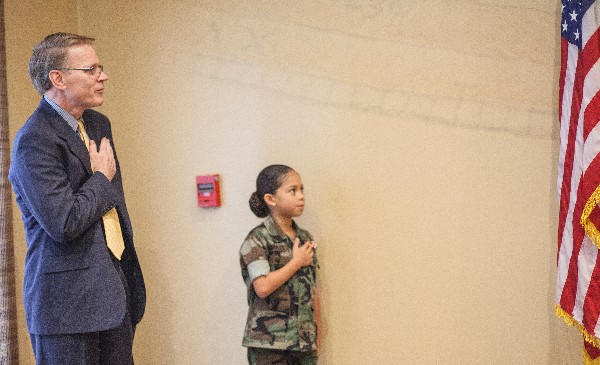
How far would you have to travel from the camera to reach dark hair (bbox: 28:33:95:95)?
210 centimetres

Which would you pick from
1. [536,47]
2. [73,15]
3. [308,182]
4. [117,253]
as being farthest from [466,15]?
[73,15]

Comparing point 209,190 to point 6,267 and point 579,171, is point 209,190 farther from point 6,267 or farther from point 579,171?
point 579,171

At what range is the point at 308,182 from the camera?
3.01m

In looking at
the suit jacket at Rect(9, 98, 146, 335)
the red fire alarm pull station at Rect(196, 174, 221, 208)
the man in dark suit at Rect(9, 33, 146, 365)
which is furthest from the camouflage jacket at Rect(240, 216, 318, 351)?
the suit jacket at Rect(9, 98, 146, 335)

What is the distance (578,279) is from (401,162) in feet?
2.62

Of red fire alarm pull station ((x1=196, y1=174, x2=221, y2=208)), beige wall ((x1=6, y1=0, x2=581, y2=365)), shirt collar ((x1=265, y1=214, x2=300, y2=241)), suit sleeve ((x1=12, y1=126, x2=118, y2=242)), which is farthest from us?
red fire alarm pull station ((x1=196, y1=174, x2=221, y2=208))

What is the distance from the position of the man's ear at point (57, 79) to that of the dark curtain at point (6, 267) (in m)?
1.08

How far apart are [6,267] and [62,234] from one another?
4.07 ft

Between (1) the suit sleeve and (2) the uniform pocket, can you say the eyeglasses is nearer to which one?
(1) the suit sleeve

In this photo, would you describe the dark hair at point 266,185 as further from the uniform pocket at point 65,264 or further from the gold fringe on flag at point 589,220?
the gold fringe on flag at point 589,220

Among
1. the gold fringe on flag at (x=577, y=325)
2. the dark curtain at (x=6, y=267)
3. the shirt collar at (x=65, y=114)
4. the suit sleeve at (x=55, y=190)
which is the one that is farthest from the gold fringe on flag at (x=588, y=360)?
the dark curtain at (x=6, y=267)

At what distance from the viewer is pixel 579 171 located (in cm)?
235

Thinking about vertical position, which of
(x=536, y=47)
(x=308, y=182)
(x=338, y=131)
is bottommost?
(x=308, y=182)

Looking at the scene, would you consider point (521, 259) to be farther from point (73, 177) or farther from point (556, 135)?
point (73, 177)
